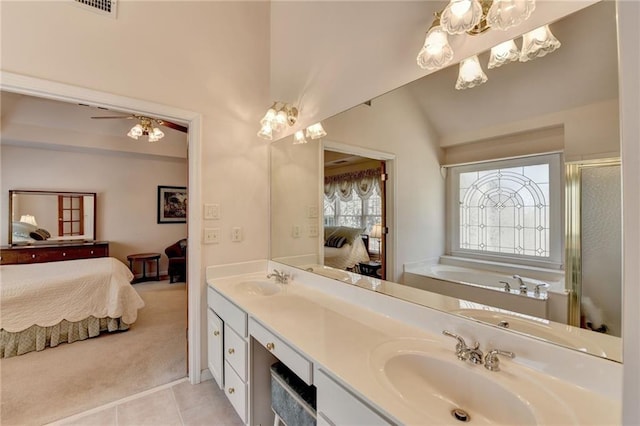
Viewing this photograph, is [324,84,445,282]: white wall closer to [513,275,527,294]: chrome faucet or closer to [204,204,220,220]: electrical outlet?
[513,275,527,294]: chrome faucet

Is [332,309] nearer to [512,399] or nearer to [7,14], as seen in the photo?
[512,399]

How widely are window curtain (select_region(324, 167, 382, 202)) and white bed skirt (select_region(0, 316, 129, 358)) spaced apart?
2885 millimetres

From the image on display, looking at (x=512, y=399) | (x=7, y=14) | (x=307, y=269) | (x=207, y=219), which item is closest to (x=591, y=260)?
(x=512, y=399)

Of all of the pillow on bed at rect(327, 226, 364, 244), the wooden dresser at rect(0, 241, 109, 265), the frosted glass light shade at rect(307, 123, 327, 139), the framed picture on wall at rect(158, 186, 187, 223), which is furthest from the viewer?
the framed picture on wall at rect(158, 186, 187, 223)

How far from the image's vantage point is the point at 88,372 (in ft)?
7.47

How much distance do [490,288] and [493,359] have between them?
301 mm

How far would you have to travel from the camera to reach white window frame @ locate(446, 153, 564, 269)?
39.0 inches

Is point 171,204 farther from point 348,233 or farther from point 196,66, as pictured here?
point 348,233

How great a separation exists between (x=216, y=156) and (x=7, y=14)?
1.29 metres

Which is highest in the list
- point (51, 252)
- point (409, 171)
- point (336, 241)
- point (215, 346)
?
point (409, 171)

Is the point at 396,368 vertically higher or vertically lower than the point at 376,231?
lower

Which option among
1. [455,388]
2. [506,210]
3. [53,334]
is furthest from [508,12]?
[53,334]

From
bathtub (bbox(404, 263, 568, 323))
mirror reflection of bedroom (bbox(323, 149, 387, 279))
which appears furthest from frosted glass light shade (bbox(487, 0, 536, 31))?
bathtub (bbox(404, 263, 568, 323))

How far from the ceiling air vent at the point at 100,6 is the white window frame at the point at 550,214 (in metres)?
2.28
